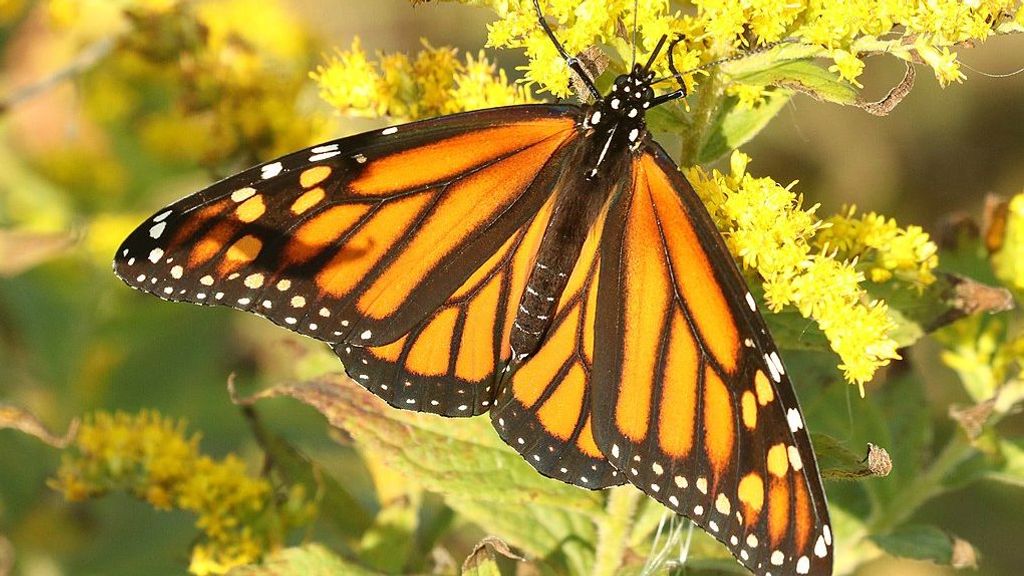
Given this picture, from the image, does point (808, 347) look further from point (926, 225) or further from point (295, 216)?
point (926, 225)

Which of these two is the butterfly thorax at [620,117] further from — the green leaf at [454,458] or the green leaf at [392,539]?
the green leaf at [392,539]

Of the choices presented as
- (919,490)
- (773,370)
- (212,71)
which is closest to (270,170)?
(773,370)

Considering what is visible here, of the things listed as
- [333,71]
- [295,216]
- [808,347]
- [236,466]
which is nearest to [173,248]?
[295,216]

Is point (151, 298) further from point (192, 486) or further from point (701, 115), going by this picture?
point (701, 115)

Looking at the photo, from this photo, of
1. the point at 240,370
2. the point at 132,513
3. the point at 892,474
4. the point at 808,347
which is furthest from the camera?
the point at 240,370

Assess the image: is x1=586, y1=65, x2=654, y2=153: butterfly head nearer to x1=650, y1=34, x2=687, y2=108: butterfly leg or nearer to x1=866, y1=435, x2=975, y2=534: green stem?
x1=650, y1=34, x2=687, y2=108: butterfly leg

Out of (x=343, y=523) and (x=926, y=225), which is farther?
(x=926, y=225)
